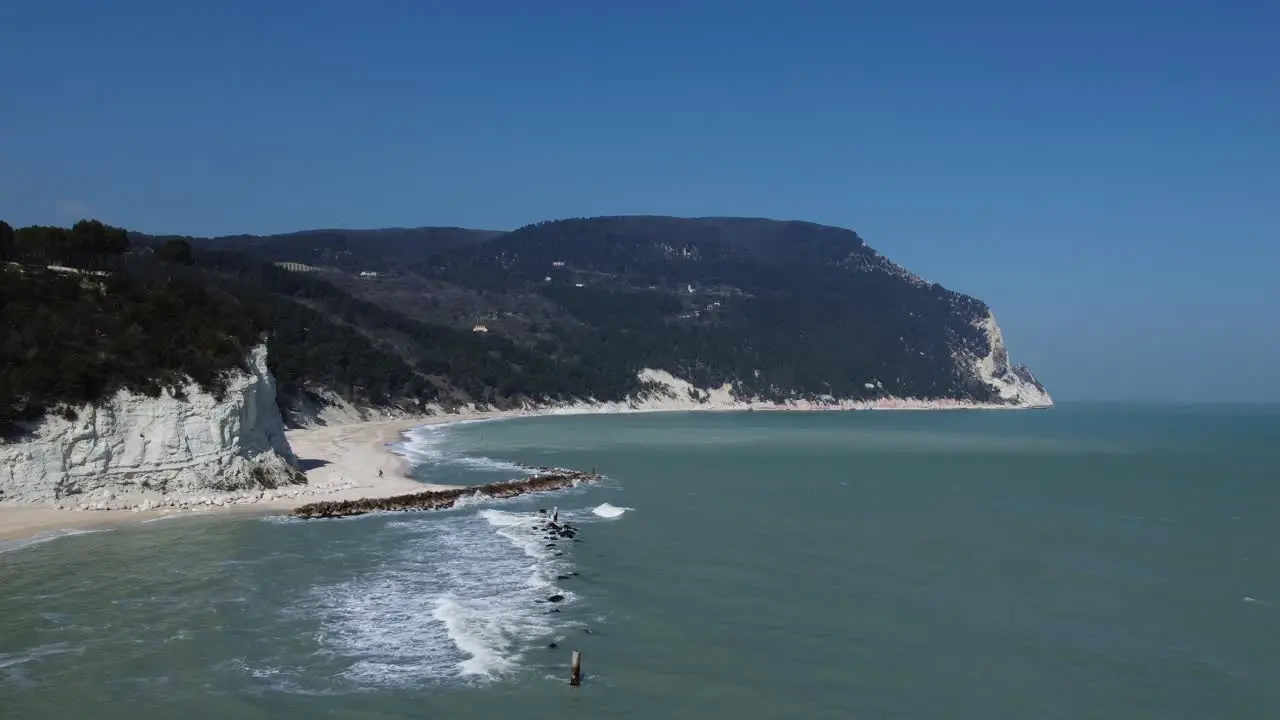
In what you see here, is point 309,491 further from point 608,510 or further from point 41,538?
point 608,510

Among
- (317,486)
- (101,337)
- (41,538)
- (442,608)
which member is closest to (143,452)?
Answer: (101,337)

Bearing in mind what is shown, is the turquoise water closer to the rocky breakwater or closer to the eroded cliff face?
the rocky breakwater

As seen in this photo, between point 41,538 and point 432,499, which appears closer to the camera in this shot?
point 41,538

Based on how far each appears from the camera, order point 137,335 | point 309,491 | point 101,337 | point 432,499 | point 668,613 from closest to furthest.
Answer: point 668,613 < point 101,337 < point 137,335 < point 432,499 < point 309,491

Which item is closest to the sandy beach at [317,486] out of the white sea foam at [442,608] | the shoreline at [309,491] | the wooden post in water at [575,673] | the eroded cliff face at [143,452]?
the shoreline at [309,491]

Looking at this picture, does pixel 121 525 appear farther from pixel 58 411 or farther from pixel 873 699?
pixel 873 699

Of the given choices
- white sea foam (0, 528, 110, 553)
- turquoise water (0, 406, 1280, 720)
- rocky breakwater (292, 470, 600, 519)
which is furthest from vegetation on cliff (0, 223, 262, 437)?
rocky breakwater (292, 470, 600, 519)

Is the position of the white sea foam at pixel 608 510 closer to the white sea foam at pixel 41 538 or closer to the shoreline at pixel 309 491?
the shoreline at pixel 309 491

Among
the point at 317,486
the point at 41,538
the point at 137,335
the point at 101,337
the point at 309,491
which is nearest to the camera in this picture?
the point at 41,538
